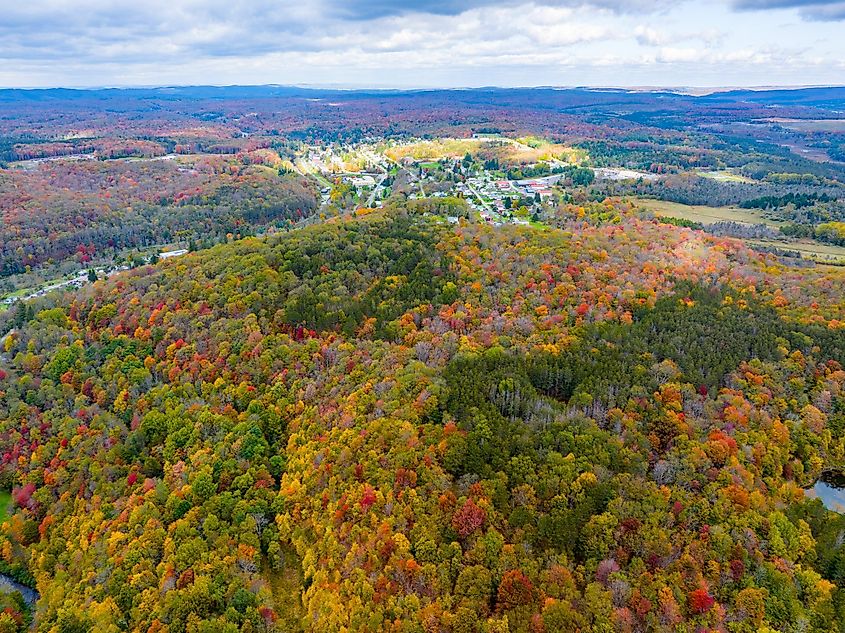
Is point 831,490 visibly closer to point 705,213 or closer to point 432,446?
point 432,446

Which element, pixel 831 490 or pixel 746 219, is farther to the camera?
pixel 746 219

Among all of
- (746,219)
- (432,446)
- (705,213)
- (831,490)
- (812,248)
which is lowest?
(831,490)

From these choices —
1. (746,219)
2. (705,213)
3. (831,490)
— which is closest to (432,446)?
(831,490)

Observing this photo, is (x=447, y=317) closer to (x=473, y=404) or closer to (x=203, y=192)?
(x=473, y=404)

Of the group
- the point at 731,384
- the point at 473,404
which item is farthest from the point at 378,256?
the point at 731,384

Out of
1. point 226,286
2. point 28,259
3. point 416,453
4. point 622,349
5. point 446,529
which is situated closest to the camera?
point 446,529

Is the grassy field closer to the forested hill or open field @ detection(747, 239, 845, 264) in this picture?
open field @ detection(747, 239, 845, 264)

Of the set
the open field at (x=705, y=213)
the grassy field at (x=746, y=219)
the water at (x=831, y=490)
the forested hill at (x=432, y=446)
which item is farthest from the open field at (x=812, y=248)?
the water at (x=831, y=490)
